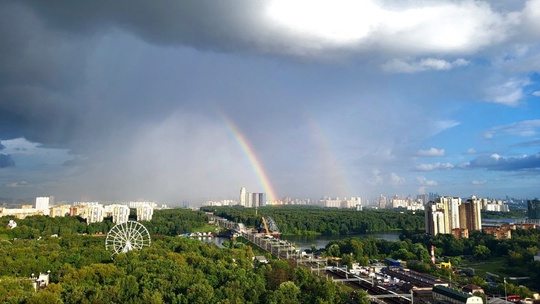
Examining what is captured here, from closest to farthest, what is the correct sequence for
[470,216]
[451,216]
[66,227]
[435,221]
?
[435,221]
[451,216]
[66,227]
[470,216]

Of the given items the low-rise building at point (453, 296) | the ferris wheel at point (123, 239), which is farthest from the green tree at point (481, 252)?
the ferris wheel at point (123, 239)

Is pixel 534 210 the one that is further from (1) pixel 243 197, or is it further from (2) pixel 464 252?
(1) pixel 243 197

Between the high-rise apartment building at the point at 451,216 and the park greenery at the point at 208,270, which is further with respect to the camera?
the high-rise apartment building at the point at 451,216

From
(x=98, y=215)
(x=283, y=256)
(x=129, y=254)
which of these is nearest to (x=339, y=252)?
(x=283, y=256)

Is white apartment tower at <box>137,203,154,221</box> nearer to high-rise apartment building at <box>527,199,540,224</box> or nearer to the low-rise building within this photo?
the low-rise building

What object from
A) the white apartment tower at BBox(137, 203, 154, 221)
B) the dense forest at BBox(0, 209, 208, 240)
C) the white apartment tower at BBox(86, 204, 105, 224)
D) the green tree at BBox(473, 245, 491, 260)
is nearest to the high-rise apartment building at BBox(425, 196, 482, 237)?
the green tree at BBox(473, 245, 491, 260)

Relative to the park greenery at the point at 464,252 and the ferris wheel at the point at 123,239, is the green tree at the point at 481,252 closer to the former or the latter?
the park greenery at the point at 464,252

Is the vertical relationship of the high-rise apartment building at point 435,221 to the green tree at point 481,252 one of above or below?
above

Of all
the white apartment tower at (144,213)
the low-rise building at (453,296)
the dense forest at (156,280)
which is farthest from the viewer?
the white apartment tower at (144,213)

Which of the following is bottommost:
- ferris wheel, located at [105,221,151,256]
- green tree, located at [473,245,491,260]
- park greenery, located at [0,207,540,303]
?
green tree, located at [473,245,491,260]

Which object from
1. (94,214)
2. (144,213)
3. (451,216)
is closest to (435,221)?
(451,216)

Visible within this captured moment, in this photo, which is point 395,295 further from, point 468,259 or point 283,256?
point 468,259
